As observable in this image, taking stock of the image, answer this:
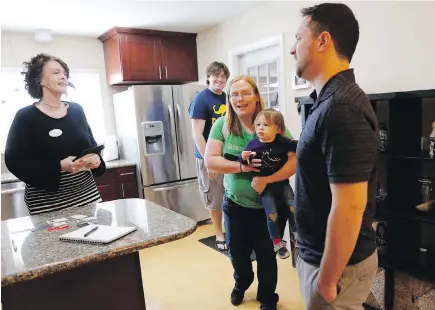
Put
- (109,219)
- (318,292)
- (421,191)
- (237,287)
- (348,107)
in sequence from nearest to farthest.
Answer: (348,107), (318,292), (109,219), (421,191), (237,287)

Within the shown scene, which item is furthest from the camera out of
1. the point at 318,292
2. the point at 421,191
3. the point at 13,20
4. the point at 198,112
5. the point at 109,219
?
the point at 13,20

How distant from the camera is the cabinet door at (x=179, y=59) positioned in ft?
13.0

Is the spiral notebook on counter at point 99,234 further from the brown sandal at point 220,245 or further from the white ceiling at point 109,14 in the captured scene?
the white ceiling at point 109,14

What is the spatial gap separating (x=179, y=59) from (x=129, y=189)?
1.63 meters

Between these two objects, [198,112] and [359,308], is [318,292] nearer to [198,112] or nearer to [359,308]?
[359,308]

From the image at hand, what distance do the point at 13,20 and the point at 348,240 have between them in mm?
3432

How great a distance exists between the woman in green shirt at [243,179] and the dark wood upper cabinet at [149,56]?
2.24 m

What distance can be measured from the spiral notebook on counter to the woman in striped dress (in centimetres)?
59

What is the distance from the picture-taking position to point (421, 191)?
202 cm

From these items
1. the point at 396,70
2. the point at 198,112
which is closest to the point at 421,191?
the point at 396,70

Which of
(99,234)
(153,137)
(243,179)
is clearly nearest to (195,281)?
(243,179)

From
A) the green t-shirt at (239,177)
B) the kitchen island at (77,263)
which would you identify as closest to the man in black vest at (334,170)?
the kitchen island at (77,263)

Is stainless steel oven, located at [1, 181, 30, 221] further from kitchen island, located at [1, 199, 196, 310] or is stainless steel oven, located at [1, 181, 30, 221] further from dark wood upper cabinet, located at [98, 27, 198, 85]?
kitchen island, located at [1, 199, 196, 310]

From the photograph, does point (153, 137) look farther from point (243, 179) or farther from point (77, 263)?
point (77, 263)
